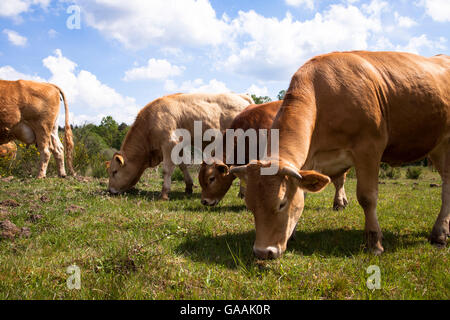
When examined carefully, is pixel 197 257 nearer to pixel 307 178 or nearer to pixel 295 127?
pixel 307 178

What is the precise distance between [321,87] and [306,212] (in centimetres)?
300

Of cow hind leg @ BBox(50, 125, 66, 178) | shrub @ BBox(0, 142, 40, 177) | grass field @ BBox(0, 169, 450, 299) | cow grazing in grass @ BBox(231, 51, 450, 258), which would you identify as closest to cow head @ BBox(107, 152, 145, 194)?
grass field @ BBox(0, 169, 450, 299)

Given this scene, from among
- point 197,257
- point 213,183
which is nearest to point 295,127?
point 197,257

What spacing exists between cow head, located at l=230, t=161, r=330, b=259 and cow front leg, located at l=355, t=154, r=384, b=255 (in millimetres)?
917

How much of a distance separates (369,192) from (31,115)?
10033 mm

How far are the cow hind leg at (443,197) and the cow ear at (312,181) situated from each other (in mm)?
2338

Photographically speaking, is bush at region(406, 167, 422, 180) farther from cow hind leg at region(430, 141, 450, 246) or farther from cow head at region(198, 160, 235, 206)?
cow head at region(198, 160, 235, 206)

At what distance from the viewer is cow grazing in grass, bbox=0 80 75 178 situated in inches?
389

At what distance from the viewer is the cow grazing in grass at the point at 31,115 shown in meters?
9.88

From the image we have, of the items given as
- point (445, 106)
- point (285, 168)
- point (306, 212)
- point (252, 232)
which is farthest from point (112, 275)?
point (445, 106)

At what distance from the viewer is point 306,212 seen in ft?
21.2

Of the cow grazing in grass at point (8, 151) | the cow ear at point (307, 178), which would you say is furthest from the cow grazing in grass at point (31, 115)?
the cow ear at point (307, 178)
